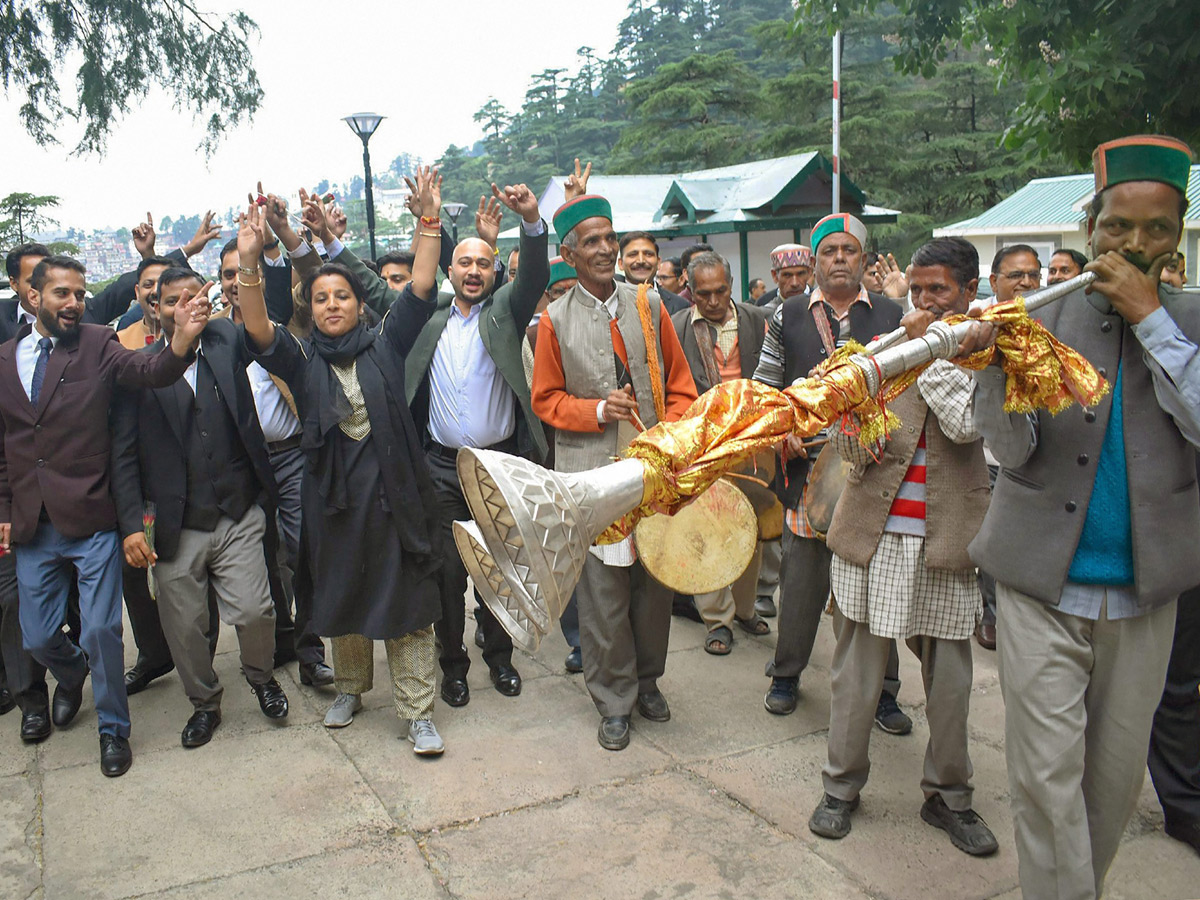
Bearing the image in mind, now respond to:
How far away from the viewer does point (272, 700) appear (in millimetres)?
4816

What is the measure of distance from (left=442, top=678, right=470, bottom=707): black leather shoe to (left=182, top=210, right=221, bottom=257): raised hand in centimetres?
301

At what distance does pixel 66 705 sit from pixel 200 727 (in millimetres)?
761

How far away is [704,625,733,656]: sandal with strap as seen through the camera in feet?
18.2

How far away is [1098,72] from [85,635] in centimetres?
507

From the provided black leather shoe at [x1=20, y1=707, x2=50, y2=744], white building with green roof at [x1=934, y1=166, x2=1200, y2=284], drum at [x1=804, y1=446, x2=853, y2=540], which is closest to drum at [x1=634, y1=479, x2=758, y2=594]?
drum at [x1=804, y1=446, x2=853, y2=540]

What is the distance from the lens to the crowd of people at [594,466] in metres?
2.73

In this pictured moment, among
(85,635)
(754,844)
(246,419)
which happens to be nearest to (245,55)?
(246,419)

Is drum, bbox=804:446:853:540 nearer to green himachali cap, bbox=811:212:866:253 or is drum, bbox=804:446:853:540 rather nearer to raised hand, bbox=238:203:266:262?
green himachali cap, bbox=811:212:866:253

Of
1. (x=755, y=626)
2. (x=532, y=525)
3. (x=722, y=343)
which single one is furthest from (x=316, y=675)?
(x=532, y=525)

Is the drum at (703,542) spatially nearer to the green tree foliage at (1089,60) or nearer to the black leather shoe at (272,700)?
the black leather shoe at (272,700)

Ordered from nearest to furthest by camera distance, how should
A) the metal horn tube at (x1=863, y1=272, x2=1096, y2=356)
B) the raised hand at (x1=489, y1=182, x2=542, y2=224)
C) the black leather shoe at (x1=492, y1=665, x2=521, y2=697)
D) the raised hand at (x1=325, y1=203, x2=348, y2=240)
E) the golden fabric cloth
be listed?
the golden fabric cloth
the metal horn tube at (x1=863, y1=272, x2=1096, y2=356)
the raised hand at (x1=489, y1=182, x2=542, y2=224)
the black leather shoe at (x1=492, y1=665, x2=521, y2=697)
the raised hand at (x1=325, y1=203, x2=348, y2=240)

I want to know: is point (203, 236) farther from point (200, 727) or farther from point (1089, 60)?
point (1089, 60)

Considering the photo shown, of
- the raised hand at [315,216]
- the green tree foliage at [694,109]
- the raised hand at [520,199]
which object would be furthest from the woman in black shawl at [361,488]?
the green tree foliage at [694,109]

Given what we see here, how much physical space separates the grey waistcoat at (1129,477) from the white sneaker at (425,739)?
101 inches
